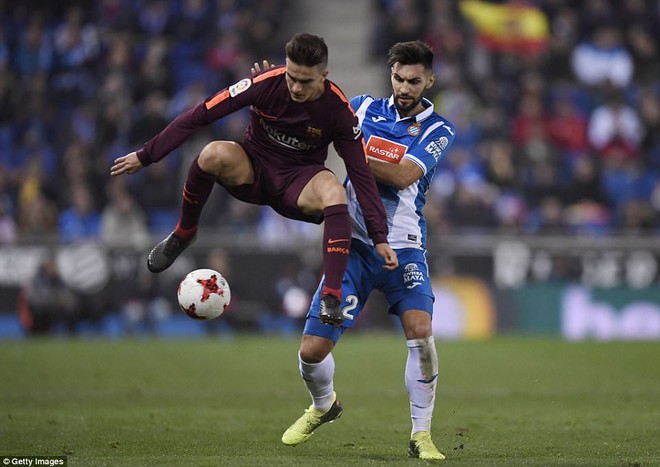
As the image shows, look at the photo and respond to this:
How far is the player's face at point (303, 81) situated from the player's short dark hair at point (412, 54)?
0.57 meters

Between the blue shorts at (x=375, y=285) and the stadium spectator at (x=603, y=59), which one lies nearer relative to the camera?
the blue shorts at (x=375, y=285)

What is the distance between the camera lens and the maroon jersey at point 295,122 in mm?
7422

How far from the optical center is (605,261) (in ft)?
57.1

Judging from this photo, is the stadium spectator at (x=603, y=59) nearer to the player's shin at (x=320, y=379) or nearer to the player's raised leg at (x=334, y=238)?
the player's shin at (x=320, y=379)

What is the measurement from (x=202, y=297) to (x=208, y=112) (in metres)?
1.24

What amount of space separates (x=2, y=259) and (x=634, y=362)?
9.16 meters

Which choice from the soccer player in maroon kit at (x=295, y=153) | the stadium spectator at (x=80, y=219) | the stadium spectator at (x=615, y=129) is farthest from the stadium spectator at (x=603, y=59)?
the soccer player in maroon kit at (x=295, y=153)

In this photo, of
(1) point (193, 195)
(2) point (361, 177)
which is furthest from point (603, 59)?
(2) point (361, 177)

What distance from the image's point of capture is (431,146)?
784 cm

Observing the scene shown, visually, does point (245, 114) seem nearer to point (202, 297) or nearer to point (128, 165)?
point (202, 297)

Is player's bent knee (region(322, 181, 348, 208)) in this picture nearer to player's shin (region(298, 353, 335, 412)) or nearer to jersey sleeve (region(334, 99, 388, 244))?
jersey sleeve (region(334, 99, 388, 244))

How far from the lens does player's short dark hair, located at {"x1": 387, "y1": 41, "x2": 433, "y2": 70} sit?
302 inches

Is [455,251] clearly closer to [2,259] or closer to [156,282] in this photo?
[156,282]

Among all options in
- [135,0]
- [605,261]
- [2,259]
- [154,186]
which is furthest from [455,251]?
[135,0]
